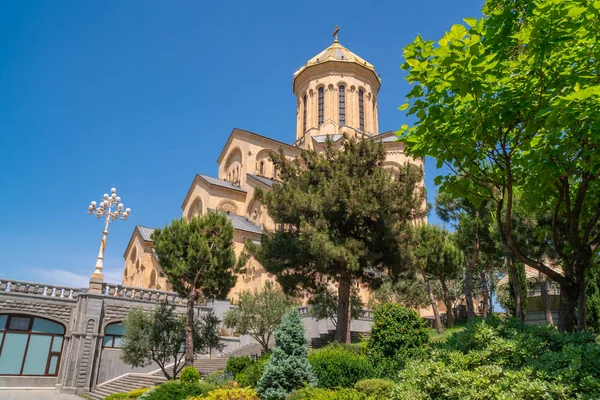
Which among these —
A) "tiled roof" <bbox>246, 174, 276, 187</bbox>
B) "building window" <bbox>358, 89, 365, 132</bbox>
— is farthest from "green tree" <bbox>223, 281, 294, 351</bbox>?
"building window" <bbox>358, 89, 365, 132</bbox>

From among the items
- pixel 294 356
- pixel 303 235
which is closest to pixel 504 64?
pixel 294 356

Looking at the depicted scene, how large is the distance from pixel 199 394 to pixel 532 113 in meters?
9.85

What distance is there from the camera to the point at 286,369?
9125mm

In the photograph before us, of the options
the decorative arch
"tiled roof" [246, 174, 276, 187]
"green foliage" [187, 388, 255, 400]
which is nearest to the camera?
"green foliage" [187, 388, 255, 400]

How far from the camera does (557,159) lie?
5418mm

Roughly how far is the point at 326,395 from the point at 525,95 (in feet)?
20.0

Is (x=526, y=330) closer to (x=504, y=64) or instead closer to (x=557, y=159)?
(x=557, y=159)

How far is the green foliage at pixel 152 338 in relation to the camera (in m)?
15.5

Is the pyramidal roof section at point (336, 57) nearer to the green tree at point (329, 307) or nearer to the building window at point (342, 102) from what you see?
the building window at point (342, 102)

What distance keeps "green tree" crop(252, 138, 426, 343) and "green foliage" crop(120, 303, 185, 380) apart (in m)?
5.02

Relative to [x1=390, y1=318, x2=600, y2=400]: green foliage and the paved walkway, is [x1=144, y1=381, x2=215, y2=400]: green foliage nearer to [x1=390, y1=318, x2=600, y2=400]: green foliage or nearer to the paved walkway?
[x1=390, y1=318, x2=600, y2=400]: green foliage

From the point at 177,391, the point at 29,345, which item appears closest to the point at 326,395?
the point at 177,391

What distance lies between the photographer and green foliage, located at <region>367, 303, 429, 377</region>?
10188mm

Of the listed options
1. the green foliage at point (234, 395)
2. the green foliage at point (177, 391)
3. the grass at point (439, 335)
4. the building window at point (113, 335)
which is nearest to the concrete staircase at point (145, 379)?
the building window at point (113, 335)
